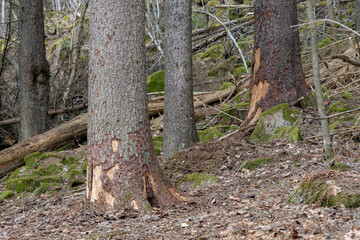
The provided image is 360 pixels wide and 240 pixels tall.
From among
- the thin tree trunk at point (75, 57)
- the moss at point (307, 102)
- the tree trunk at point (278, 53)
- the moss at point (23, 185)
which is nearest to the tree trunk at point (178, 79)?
the tree trunk at point (278, 53)

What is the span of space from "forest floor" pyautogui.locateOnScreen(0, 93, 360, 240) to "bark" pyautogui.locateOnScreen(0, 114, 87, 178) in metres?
1.97

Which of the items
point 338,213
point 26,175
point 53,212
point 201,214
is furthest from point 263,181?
point 26,175

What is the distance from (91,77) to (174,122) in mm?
2710

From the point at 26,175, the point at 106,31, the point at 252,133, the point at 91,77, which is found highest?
the point at 106,31

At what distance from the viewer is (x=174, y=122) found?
6762 millimetres

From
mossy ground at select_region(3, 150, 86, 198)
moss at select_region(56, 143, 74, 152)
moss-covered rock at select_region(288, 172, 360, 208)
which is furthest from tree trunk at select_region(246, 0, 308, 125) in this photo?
moss at select_region(56, 143, 74, 152)

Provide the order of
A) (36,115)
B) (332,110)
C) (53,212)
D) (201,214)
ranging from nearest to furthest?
(201,214) < (53,212) < (332,110) < (36,115)

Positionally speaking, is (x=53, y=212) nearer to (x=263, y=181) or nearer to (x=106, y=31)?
(x=106, y=31)

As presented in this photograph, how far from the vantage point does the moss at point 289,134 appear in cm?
591

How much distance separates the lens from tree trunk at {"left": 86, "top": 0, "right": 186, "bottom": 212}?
415cm

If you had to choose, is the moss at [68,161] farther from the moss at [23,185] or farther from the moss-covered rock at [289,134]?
the moss-covered rock at [289,134]

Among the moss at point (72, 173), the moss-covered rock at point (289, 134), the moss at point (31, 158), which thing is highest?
the moss-covered rock at point (289, 134)

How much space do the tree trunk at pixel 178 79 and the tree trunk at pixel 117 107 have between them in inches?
92.9

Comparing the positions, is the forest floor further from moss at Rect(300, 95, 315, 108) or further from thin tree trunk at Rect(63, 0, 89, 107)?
thin tree trunk at Rect(63, 0, 89, 107)
